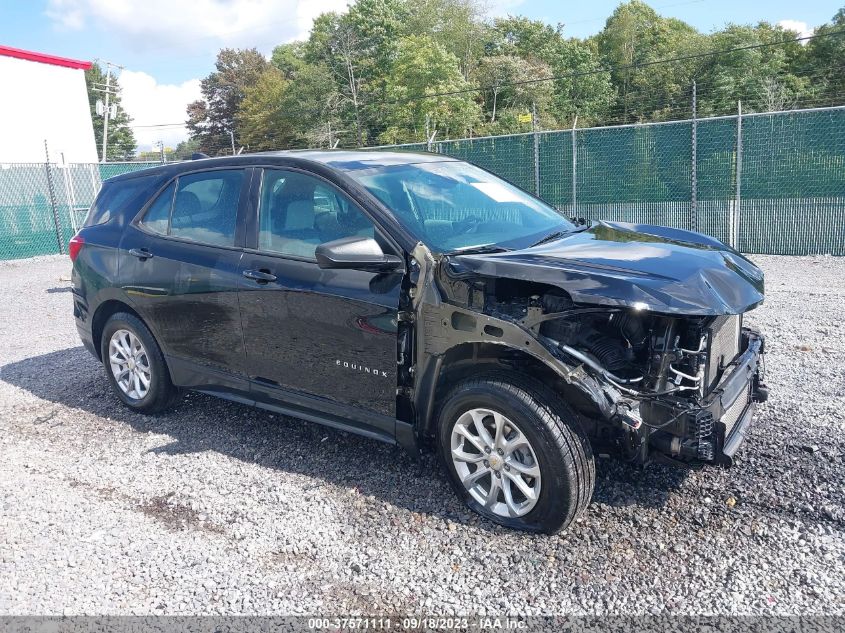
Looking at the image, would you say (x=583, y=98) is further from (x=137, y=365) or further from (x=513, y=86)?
(x=137, y=365)

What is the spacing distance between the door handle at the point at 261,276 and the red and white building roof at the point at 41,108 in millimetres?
32935

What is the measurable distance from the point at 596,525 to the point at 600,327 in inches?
38.2

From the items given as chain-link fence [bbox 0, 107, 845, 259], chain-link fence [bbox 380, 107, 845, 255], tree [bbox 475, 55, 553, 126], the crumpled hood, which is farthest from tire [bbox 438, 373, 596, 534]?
tree [bbox 475, 55, 553, 126]

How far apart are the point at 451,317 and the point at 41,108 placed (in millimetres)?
36957

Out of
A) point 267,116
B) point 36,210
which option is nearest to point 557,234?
point 36,210

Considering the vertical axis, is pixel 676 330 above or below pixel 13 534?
above

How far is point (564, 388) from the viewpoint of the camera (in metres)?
3.31

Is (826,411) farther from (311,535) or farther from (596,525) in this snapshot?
(311,535)

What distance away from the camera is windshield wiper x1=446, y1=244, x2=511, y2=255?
361cm

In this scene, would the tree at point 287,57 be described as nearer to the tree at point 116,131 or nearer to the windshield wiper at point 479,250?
the tree at point 116,131

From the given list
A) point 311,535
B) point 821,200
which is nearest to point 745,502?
point 311,535

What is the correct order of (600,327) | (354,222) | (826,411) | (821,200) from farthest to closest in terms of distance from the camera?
(821,200) → (826,411) → (354,222) → (600,327)

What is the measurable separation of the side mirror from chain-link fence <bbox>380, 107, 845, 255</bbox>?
7.48 meters

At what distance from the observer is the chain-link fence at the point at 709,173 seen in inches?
420
